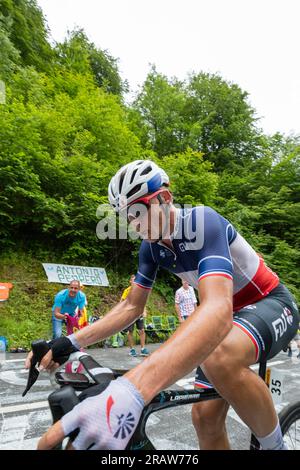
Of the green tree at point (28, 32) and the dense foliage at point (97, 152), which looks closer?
the dense foliage at point (97, 152)

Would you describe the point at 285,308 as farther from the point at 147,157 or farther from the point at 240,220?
the point at 240,220

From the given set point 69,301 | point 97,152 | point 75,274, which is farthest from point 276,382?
point 97,152

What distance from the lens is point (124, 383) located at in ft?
2.98

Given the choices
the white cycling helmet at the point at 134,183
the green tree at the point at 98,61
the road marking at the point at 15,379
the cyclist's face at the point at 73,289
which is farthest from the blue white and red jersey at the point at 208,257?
the green tree at the point at 98,61

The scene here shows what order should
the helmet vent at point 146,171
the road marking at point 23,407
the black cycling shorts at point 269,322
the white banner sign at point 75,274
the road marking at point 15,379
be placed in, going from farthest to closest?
the white banner sign at point 75,274
the road marking at point 15,379
the road marking at point 23,407
the helmet vent at point 146,171
the black cycling shorts at point 269,322

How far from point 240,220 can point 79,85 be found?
35.9 feet

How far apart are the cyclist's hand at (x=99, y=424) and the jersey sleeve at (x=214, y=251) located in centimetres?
56

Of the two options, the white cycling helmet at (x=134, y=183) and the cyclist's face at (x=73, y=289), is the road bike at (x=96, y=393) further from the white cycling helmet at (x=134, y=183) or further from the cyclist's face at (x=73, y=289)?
the cyclist's face at (x=73, y=289)

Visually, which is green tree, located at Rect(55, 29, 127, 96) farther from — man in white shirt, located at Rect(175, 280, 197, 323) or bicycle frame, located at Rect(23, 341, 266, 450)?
bicycle frame, located at Rect(23, 341, 266, 450)

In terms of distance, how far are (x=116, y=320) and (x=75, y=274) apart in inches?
378

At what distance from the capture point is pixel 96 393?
0.91 meters

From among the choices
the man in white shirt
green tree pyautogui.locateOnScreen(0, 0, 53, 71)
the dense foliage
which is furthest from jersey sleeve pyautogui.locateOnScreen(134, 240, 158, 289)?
green tree pyautogui.locateOnScreen(0, 0, 53, 71)

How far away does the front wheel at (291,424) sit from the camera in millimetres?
1837
